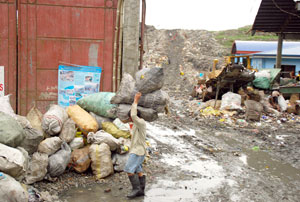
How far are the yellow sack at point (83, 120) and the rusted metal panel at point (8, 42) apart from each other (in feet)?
4.42

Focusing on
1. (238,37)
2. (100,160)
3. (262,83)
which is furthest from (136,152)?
(238,37)

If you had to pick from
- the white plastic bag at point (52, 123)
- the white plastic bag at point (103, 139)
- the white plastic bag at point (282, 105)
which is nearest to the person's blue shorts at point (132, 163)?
the white plastic bag at point (103, 139)

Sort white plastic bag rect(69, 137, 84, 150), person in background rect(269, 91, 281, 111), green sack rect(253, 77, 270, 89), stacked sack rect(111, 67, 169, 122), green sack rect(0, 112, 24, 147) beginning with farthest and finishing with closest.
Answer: green sack rect(253, 77, 270, 89)
person in background rect(269, 91, 281, 111)
white plastic bag rect(69, 137, 84, 150)
stacked sack rect(111, 67, 169, 122)
green sack rect(0, 112, 24, 147)

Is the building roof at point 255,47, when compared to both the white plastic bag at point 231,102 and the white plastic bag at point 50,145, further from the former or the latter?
the white plastic bag at point 50,145

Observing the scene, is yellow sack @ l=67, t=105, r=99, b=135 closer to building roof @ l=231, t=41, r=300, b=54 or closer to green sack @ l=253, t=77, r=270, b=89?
green sack @ l=253, t=77, r=270, b=89

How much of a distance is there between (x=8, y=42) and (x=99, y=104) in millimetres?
1986

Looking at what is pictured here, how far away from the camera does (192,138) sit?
7.91 m

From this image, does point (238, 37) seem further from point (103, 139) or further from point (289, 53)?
point (103, 139)

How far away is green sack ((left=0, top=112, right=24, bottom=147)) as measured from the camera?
3.50m

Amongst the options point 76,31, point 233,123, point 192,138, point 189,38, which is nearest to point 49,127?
point 76,31

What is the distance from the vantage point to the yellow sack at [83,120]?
190 inches

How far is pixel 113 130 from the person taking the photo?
5008 mm

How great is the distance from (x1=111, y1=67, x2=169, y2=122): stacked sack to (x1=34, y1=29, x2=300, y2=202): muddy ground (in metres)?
1.03

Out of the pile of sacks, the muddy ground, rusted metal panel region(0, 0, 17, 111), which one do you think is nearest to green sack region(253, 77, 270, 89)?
the muddy ground
